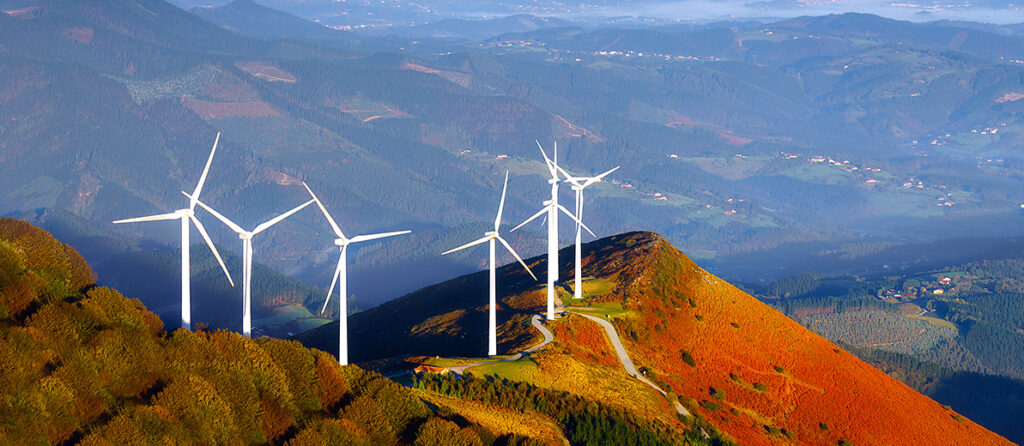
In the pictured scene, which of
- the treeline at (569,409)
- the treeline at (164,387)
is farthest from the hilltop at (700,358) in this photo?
the treeline at (164,387)

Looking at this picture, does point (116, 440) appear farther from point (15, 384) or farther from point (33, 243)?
point (33, 243)

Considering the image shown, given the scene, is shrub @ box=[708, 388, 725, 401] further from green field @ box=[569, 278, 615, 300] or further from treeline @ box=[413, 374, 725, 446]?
green field @ box=[569, 278, 615, 300]

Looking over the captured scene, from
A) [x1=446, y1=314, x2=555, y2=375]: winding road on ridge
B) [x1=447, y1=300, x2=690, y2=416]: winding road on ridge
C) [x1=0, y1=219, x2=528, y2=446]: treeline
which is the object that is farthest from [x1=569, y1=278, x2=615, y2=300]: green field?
[x1=0, y1=219, x2=528, y2=446]: treeline

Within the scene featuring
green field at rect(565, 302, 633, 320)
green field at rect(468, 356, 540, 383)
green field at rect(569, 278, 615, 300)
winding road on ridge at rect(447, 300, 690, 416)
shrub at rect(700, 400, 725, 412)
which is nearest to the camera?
green field at rect(468, 356, 540, 383)

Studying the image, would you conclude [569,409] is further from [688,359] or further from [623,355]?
[688,359]

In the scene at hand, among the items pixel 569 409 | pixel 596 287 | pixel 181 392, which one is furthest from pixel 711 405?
pixel 181 392

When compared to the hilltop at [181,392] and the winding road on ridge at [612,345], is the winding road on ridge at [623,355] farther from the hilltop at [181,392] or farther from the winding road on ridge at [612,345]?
the hilltop at [181,392]

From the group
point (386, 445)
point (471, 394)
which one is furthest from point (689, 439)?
point (386, 445)
